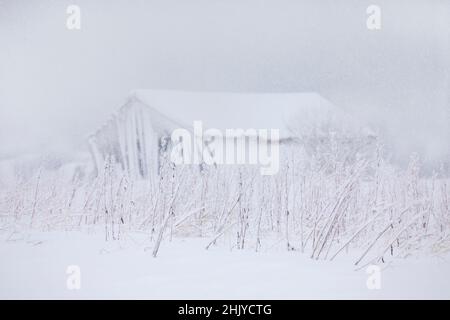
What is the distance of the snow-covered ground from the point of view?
296 cm

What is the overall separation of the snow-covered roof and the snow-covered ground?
91 cm

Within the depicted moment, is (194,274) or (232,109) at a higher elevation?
(232,109)

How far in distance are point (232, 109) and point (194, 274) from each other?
1219 mm

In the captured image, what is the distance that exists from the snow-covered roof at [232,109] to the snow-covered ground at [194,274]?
3.00ft

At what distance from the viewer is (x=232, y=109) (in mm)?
3562

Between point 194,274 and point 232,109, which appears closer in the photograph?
point 194,274

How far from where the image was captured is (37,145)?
3627mm

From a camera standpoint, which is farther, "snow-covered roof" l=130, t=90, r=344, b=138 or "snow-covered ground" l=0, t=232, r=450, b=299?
"snow-covered roof" l=130, t=90, r=344, b=138

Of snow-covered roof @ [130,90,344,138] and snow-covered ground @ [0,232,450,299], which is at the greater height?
snow-covered roof @ [130,90,344,138]

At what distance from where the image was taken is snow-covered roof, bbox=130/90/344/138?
3.54m

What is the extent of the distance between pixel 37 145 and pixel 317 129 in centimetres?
210

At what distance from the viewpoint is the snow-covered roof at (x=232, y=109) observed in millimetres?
3543

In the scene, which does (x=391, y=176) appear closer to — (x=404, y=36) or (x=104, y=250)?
(x=404, y=36)

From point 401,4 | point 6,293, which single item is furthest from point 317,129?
point 6,293
